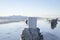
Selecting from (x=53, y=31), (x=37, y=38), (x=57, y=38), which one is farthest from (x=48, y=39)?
(x=37, y=38)

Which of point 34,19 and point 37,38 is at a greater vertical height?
point 34,19

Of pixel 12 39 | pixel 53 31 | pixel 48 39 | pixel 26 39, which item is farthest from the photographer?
pixel 53 31

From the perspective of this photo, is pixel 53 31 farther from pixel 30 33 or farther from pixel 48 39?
pixel 30 33

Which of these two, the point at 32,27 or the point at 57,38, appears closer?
the point at 32,27

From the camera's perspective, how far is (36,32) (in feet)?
18.3

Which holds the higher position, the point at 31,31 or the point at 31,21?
the point at 31,21

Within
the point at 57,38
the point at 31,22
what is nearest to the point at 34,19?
the point at 31,22

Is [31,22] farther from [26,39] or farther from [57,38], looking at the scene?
[57,38]

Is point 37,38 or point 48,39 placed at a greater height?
point 37,38

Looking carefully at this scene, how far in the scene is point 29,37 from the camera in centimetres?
537

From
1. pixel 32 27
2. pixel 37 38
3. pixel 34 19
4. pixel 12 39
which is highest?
pixel 34 19

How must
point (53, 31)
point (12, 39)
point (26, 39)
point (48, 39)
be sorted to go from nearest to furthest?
point (26, 39) → point (48, 39) → point (12, 39) → point (53, 31)

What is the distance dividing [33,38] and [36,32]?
0.99 ft

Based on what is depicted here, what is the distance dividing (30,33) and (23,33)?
0.30 m
